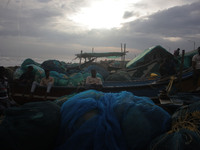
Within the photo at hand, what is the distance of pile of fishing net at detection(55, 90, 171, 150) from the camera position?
1874 mm

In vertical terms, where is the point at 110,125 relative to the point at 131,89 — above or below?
above

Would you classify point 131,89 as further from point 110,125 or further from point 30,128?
point 30,128

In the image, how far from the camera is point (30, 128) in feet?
5.78

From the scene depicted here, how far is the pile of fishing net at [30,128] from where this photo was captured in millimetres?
1644

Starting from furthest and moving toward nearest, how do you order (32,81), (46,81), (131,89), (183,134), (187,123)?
(32,81) < (46,81) < (131,89) < (187,123) < (183,134)

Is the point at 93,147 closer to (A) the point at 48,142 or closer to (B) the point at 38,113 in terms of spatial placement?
(A) the point at 48,142

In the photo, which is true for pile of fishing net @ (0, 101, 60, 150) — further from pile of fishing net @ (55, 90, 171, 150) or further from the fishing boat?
the fishing boat

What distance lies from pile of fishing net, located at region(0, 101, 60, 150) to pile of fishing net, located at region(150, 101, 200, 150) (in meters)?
1.25

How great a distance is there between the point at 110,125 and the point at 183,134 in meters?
0.84

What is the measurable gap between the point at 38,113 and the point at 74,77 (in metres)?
4.63

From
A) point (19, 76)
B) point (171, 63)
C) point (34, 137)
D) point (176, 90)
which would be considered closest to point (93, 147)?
point (34, 137)

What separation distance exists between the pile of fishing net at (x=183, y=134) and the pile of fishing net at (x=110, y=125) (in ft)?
0.47

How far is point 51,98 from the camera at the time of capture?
594cm

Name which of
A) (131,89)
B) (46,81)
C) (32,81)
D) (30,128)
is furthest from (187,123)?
(32,81)
